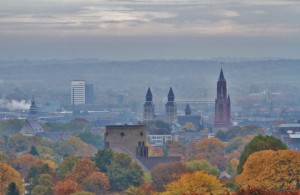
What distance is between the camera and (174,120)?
178625 mm

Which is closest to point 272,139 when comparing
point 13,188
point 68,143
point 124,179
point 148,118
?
point 124,179

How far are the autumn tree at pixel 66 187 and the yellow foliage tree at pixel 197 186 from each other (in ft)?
15.6

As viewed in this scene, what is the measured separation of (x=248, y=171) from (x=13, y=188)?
783cm

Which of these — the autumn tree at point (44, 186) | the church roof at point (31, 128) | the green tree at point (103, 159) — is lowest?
the autumn tree at point (44, 186)

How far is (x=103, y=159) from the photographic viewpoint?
66938mm

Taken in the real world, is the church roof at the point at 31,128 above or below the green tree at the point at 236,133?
above

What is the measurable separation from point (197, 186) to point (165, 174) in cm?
1138

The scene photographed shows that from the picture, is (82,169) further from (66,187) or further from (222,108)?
(222,108)

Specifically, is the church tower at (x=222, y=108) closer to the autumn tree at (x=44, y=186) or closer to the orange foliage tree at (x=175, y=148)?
the orange foliage tree at (x=175, y=148)

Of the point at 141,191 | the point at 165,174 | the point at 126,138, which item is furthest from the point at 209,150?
the point at 141,191

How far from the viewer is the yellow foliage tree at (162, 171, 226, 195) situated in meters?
51.7

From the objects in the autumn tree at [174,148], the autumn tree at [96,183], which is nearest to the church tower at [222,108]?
the autumn tree at [174,148]

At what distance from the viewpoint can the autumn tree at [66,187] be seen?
2233 inches

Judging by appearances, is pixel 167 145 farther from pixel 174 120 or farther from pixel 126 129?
pixel 174 120
